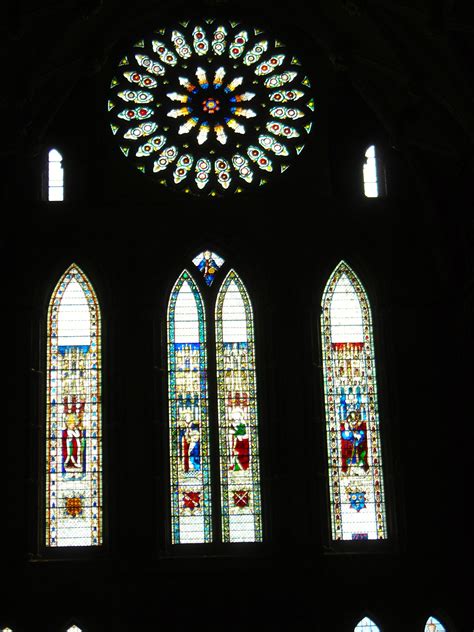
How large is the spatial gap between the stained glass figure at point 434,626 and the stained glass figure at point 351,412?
148 cm

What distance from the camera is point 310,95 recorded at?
24.9 m

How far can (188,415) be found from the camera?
2319 centimetres

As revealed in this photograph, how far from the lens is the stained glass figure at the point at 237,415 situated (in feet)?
74.5

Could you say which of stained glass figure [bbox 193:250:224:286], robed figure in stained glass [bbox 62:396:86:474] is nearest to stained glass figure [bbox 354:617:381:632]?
robed figure in stained glass [bbox 62:396:86:474]

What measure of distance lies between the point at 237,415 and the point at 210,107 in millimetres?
5251

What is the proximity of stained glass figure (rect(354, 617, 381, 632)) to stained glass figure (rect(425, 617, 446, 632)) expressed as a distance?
29.2 inches

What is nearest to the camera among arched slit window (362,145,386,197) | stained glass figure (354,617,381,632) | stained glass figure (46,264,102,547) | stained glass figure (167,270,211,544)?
stained glass figure (354,617,381,632)

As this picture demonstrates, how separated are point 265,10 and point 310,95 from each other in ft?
5.26

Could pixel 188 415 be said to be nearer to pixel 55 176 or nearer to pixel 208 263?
pixel 208 263

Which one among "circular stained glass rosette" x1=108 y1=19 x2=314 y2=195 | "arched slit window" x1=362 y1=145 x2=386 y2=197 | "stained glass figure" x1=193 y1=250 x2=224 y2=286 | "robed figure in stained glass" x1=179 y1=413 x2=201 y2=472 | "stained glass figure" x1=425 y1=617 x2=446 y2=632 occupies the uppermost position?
"circular stained glass rosette" x1=108 y1=19 x2=314 y2=195

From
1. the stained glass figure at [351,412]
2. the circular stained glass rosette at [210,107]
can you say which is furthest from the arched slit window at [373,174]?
the stained glass figure at [351,412]

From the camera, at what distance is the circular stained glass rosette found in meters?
24.5

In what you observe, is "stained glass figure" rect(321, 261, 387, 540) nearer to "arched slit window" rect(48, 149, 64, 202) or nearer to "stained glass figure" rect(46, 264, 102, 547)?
"stained glass figure" rect(46, 264, 102, 547)

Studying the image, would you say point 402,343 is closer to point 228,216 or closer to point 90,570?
point 228,216
